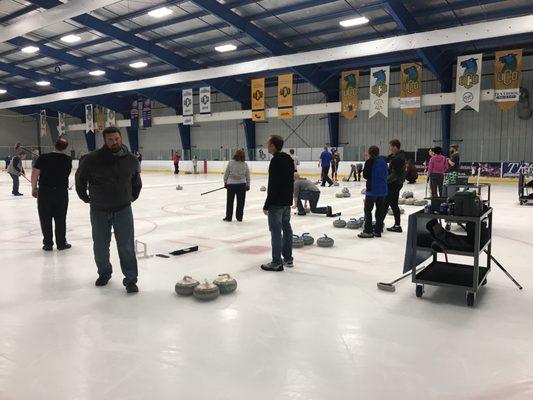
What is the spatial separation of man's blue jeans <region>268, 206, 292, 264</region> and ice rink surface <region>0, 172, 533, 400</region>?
28 cm

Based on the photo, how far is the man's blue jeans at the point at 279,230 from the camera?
17.0ft

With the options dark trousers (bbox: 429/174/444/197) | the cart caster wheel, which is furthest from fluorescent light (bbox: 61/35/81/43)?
the cart caster wheel

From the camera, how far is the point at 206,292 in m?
4.29

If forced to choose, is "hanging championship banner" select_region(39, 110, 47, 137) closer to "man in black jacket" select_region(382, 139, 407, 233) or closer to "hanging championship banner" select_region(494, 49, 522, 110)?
"hanging championship banner" select_region(494, 49, 522, 110)

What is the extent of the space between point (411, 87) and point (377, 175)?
1639 centimetres

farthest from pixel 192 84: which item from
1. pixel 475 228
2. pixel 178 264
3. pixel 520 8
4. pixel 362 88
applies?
pixel 475 228

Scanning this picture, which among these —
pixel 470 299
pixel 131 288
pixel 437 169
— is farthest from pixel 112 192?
pixel 437 169

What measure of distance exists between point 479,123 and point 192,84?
18468 millimetres

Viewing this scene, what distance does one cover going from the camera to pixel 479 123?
76.3 feet

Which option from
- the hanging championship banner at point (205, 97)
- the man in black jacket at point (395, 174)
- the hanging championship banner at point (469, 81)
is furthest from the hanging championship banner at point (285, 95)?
the man in black jacket at point (395, 174)

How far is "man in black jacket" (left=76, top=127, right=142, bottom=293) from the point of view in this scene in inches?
A: 171

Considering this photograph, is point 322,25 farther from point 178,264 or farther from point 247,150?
point 178,264

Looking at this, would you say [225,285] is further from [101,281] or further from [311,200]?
[311,200]

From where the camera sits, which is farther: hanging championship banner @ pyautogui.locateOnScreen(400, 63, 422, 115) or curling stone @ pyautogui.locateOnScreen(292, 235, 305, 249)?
hanging championship banner @ pyautogui.locateOnScreen(400, 63, 422, 115)
